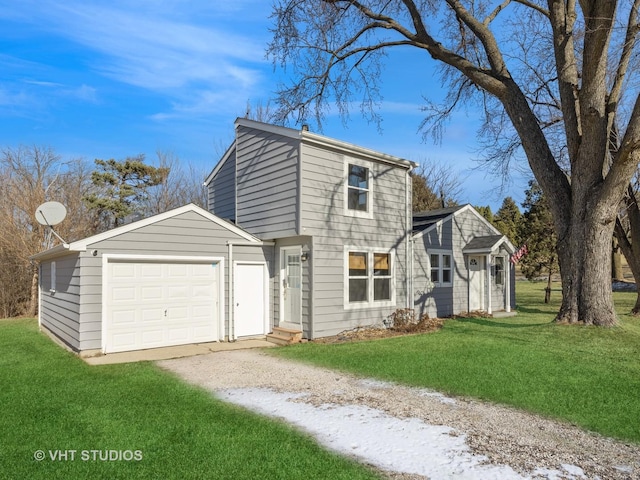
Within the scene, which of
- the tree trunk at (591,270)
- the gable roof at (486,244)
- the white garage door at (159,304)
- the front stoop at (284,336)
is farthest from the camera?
the gable roof at (486,244)

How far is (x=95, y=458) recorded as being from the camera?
4.04m

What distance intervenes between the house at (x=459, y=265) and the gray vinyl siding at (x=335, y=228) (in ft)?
6.98

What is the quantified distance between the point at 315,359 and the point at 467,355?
2.95m

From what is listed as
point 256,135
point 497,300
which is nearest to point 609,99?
point 497,300

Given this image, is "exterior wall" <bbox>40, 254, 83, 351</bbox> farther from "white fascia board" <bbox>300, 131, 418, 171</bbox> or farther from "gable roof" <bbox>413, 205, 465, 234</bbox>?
"gable roof" <bbox>413, 205, 465, 234</bbox>

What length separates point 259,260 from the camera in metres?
11.5

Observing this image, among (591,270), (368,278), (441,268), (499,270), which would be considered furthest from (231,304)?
(499,270)

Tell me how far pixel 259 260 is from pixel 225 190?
365 centimetres

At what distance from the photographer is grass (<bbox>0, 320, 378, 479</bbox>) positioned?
3.78m

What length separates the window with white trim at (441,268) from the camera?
14781 millimetres

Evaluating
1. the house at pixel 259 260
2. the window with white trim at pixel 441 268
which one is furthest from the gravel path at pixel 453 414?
the window with white trim at pixel 441 268

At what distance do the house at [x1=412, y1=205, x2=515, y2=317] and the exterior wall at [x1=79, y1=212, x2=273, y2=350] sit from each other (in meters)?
5.52

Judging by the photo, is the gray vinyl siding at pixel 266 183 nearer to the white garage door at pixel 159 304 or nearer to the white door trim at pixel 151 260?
the white door trim at pixel 151 260

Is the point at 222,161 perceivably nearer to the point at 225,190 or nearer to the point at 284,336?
the point at 225,190
